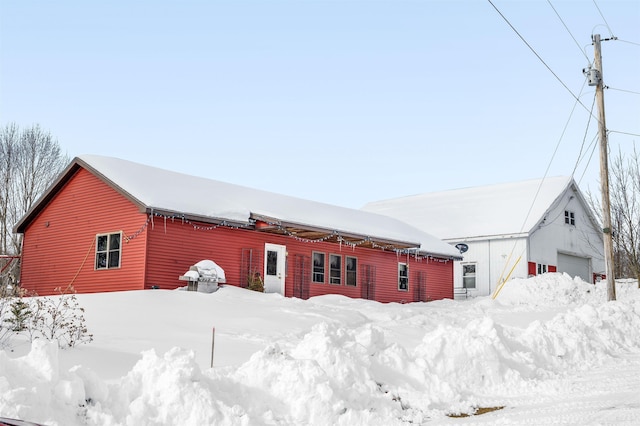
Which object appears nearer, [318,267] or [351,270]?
[318,267]

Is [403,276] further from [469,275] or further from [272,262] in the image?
[469,275]

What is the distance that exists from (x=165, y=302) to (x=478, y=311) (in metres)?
10.1

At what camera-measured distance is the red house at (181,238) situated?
20625 millimetres

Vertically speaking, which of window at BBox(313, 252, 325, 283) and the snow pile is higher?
window at BBox(313, 252, 325, 283)

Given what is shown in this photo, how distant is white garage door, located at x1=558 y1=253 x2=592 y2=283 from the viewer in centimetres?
3809

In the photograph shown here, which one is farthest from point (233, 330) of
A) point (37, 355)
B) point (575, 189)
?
point (575, 189)

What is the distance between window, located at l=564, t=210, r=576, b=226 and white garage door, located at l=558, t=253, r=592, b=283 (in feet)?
6.13

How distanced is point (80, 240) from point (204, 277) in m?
5.43

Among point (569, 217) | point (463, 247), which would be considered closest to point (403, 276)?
point (463, 247)

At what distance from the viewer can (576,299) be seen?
27.0 m

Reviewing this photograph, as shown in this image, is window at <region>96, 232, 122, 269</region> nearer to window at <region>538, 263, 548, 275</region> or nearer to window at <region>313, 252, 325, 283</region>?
window at <region>313, 252, 325, 283</region>

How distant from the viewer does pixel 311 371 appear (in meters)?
7.97

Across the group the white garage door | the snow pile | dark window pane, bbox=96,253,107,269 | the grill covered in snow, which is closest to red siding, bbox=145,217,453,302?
the grill covered in snow

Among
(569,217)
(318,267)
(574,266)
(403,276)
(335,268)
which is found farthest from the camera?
(574,266)
